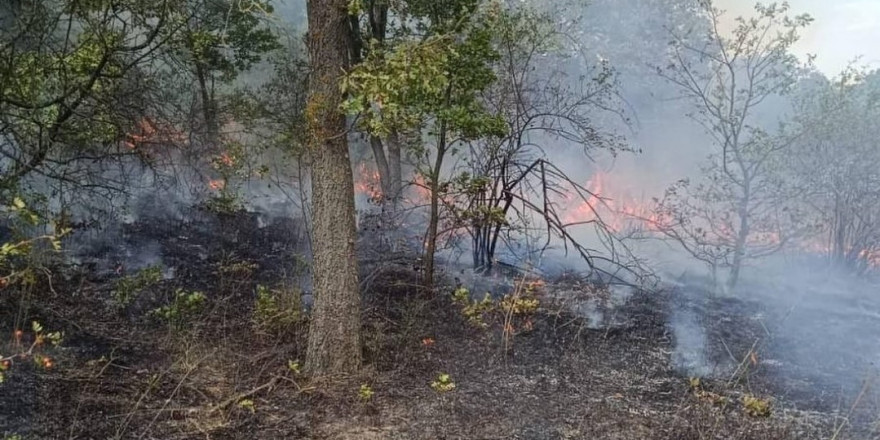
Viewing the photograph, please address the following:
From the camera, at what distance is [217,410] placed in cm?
540

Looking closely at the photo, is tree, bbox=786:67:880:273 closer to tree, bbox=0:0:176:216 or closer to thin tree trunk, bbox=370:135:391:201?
thin tree trunk, bbox=370:135:391:201

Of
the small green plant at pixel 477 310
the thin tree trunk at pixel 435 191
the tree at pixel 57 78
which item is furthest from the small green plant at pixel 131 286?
the small green plant at pixel 477 310

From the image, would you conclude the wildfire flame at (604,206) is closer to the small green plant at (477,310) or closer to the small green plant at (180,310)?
the small green plant at (477,310)

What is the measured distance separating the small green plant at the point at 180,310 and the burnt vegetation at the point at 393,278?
38mm

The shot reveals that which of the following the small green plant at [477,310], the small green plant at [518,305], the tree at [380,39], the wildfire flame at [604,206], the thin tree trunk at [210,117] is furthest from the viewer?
the wildfire flame at [604,206]

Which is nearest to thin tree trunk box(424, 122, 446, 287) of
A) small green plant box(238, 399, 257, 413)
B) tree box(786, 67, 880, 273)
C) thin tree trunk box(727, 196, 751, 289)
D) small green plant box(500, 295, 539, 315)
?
small green plant box(500, 295, 539, 315)

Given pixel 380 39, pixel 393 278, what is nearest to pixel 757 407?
pixel 393 278

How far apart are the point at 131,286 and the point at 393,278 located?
3855mm

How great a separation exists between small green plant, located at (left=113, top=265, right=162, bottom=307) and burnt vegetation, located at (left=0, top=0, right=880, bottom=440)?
28 millimetres

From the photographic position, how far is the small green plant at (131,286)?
786cm

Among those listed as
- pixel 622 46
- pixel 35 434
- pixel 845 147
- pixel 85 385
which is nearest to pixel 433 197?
pixel 85 385

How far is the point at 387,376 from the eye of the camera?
21.2 feet

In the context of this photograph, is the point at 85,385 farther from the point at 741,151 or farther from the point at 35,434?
the point at 741,151

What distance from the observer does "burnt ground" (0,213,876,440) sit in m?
5.33
